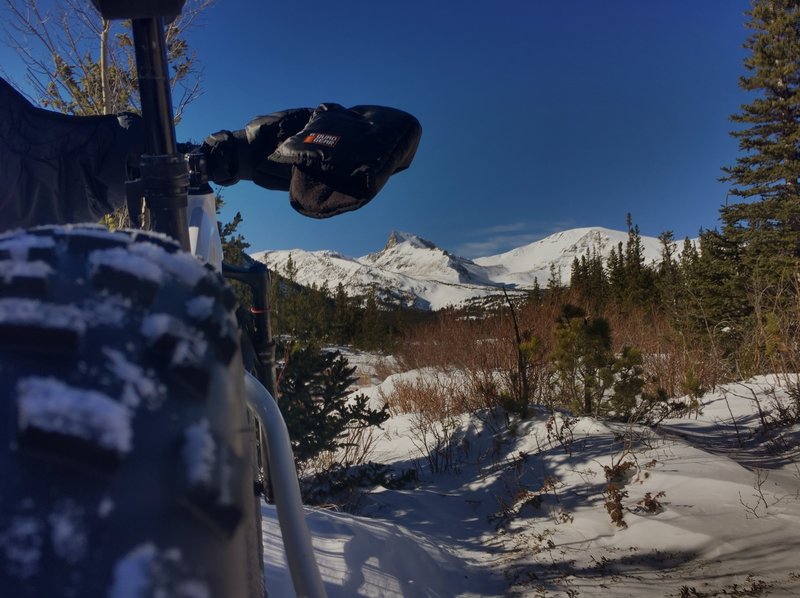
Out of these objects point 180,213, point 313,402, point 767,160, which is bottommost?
point 313,402

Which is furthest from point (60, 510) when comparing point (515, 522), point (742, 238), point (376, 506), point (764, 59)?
point (764, 59)

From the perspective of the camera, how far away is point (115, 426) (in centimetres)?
32

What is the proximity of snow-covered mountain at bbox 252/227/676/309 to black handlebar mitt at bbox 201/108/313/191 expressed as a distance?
129 m

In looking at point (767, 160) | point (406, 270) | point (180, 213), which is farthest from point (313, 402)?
point (406, 270)

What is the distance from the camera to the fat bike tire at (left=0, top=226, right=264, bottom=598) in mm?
303

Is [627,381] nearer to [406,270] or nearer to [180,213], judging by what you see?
[180,213]

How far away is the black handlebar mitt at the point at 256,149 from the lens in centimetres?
82

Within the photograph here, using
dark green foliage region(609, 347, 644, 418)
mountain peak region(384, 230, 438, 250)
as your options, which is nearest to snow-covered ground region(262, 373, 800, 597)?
dark green foliage region(609, 347, 644, 418)

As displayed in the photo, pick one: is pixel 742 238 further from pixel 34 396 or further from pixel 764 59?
pixel 34 396

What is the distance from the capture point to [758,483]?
104 inches

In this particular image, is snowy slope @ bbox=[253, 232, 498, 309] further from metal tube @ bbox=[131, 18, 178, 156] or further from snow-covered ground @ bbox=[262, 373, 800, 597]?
metal tube @ bbox=[131, 18, 178, 156]

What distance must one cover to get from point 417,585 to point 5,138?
1.96 meters

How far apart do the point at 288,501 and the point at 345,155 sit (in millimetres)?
416

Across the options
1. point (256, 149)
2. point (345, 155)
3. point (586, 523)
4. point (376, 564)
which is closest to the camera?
point (345, 155)
